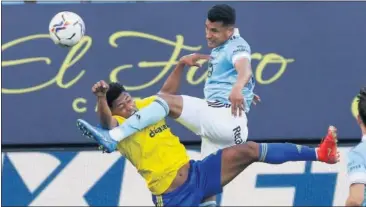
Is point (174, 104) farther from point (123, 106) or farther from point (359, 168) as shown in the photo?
point (359, 168)

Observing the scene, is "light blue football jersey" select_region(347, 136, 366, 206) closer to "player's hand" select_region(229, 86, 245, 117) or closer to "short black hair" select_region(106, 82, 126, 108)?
"player's hand" select_region(229, 86, 245, 117)

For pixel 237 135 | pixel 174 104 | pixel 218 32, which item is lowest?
pixel 237 135

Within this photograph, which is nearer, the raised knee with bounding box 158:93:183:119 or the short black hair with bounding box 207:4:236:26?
the short black hair with bounding box 207:4:236:26

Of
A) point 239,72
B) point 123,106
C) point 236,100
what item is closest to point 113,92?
point 123,106

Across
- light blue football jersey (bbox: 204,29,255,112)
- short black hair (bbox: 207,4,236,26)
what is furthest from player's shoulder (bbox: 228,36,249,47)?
short black hair (bbox: 207,4,236,26)

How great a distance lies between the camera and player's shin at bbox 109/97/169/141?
407 inches

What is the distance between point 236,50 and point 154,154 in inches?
Result: 50.0

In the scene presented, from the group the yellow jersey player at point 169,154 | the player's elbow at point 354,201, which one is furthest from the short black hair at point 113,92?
the player's elbow at point 354,201

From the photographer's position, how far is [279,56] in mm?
15211

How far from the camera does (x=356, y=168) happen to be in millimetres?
8086

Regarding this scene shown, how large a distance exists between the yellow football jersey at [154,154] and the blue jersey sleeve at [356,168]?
2868 mm

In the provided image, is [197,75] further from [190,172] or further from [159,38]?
[190,172]

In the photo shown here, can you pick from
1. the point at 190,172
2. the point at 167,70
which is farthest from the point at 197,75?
the point at 190,172

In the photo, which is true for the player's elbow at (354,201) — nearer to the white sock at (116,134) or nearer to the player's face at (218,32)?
the player's face at (218,32)
